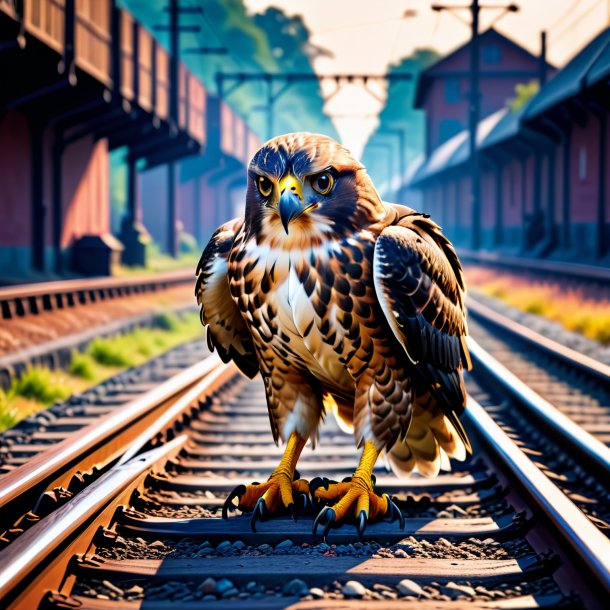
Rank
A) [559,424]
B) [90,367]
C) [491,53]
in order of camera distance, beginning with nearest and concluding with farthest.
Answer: [559,424] < [90,367] < [491,53]

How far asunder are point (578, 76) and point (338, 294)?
1729 cm

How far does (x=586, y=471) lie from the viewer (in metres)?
4.77

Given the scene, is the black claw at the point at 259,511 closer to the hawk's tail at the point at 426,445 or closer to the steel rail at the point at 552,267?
the hawk's tail at the point at 426,445

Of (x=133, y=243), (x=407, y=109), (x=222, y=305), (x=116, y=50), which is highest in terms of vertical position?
(x=407, y=109)

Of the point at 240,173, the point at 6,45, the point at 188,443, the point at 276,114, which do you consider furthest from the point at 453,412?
the point at 276,114

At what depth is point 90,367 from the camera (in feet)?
30.4

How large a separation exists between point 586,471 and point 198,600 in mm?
2613

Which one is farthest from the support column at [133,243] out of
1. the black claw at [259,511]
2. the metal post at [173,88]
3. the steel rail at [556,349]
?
the black claw at [259,511]

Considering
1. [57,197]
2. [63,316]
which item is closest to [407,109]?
[57,197]

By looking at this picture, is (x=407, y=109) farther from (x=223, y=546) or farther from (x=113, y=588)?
(x=113, y=588)

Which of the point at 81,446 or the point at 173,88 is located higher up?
the point at 173,88

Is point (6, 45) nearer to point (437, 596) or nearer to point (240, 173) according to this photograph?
point (437, 596)

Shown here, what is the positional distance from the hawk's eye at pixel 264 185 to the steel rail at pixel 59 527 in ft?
3.88

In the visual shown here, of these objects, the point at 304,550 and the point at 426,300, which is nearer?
the point at 304,550
